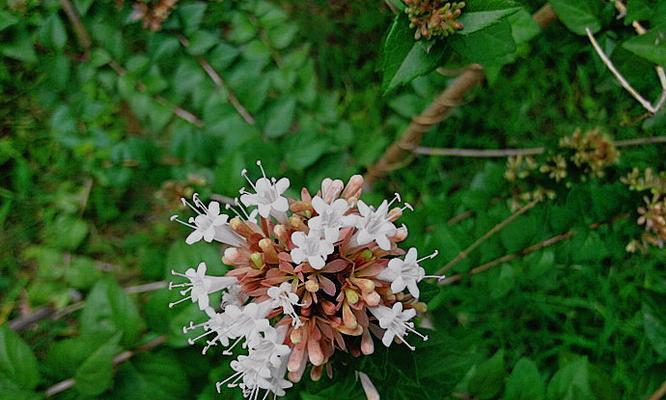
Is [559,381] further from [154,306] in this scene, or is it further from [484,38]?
[154,306]

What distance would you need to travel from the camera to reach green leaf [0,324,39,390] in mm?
1828

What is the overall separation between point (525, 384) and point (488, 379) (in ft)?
0.39

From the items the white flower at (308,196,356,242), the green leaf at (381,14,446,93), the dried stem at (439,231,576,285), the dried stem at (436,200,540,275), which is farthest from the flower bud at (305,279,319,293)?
the dried stem at (439,231,576,285)

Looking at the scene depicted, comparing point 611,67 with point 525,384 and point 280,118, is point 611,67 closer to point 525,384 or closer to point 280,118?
point 525,384

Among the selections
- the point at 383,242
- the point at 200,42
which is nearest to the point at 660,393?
the point at 383,242

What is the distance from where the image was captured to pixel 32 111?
322 centimetres

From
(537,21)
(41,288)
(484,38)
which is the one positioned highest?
(484,38)

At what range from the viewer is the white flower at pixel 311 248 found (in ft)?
4.14

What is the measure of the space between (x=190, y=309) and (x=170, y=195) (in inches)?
23.7

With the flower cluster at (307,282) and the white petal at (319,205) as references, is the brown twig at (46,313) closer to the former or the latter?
the flower cluster at (307,282)

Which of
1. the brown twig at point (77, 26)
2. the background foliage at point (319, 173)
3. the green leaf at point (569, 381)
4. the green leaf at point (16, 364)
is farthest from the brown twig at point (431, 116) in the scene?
the green leaf at point (16, 364)

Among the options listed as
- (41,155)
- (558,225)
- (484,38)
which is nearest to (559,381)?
(558,225)

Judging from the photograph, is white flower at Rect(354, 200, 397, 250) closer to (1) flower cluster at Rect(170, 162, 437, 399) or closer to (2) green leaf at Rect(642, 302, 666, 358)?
(1) flower cluster at Rect(170, 162, 437, 399)

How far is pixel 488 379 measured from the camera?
2.06 meters
